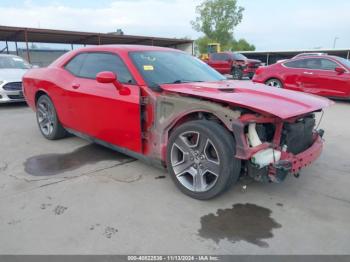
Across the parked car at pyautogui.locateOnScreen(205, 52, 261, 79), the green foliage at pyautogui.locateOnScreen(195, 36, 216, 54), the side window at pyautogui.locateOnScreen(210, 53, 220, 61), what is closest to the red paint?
the parked car at pyautogui.locateOnScreen(205, 52, 261, 79)

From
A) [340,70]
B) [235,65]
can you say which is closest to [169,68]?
[340,70]

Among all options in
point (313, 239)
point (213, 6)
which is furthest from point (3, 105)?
point (213, 6)

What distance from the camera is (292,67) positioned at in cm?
1020

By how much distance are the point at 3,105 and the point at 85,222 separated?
25.3ft

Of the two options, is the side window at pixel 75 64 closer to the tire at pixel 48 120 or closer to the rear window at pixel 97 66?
the rear window at pixel 97 66

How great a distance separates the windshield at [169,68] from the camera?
3.53 metres

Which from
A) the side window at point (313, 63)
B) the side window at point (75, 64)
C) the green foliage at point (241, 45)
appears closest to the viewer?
the side window at point (75, 64)

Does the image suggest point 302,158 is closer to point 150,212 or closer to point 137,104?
point 150,212

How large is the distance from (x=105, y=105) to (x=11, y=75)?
5.83 meters

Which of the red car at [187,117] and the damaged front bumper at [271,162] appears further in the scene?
the red car at [187,117]

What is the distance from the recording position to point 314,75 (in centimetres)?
955

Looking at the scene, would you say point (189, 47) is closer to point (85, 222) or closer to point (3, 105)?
point (3, 105)

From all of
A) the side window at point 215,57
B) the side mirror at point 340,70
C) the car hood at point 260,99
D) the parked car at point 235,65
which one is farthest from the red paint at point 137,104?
the side window at point 215,57

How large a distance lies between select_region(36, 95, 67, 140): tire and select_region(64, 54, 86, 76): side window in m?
0.71
